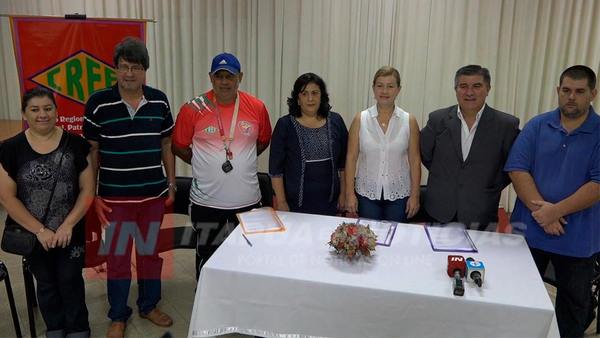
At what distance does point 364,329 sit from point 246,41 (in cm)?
365

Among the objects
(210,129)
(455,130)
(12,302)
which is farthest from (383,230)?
(12,302)

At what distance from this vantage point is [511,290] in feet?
5.63

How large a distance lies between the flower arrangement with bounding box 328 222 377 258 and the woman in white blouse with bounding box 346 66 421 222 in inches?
27.3

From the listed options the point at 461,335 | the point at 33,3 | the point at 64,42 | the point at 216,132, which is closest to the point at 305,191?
the point at 216,132

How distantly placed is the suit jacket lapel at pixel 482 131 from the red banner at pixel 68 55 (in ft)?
8.34

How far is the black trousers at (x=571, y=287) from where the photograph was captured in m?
2.25

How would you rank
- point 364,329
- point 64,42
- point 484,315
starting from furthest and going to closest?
point 64,42 → point 364,329 → point 484,315

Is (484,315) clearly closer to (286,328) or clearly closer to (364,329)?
(364,329)

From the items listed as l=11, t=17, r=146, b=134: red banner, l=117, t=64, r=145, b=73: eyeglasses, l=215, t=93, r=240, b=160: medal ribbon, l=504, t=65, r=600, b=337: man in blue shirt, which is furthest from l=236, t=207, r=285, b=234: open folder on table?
l=11, t=17, r=146, b=134: red banner

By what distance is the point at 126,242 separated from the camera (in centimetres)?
257

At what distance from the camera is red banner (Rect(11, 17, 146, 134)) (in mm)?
3293

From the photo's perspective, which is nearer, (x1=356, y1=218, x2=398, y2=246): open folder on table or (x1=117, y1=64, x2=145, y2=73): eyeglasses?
(x1=356, y1=218, x2=398, y2=246): open folder on table

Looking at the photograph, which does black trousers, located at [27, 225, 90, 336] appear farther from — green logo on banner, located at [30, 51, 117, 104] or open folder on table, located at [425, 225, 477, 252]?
open folder on table, located at [425, 225, 477, 252]

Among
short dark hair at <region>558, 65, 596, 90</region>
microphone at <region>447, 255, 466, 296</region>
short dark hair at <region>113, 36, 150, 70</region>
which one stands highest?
short dark hair at <region>113, 36, 150, 70</region>
